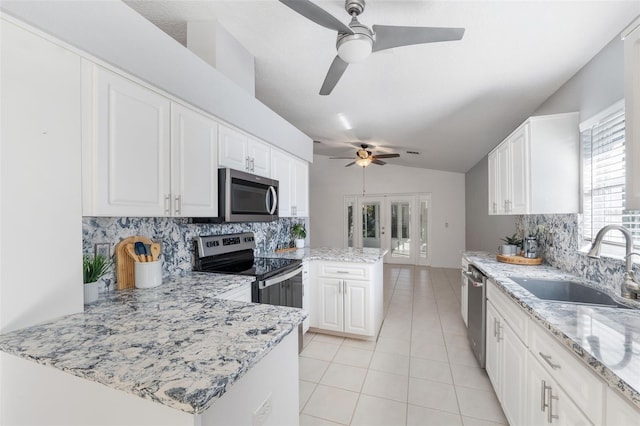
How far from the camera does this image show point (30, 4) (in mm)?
998

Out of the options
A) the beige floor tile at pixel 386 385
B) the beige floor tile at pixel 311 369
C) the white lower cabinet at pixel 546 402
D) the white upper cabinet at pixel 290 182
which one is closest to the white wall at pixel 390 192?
the white upper cabinet at pixel 290 182

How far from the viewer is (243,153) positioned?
235cm

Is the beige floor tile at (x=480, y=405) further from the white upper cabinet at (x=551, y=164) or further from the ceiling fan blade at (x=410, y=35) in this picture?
the ceiling fan blade at (x=410, y=35)

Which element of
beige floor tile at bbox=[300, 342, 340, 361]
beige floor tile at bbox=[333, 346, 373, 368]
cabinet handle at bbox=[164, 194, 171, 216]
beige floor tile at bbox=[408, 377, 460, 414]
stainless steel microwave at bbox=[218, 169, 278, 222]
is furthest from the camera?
beige floor tile at bbox=[300, 342, 340, 361]

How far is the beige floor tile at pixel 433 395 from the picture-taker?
195 centimetres

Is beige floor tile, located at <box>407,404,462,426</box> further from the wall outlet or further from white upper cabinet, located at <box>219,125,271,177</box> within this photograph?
white upper cabinet, located at <box>219,125,271,177</box>

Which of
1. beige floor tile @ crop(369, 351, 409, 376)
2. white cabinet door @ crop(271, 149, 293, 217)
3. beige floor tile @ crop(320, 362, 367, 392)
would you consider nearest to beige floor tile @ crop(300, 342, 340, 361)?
beige floor tile @ crop(320, 362, 367, 392)

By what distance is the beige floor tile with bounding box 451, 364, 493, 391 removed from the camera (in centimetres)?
215

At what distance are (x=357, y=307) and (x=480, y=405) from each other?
4.13 feet

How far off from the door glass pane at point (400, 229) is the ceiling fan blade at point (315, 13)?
635cm

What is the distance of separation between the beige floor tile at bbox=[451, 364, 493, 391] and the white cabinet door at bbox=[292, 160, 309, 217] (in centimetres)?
227

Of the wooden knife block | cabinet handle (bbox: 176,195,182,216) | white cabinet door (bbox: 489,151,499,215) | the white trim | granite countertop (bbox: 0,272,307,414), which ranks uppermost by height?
the white trim

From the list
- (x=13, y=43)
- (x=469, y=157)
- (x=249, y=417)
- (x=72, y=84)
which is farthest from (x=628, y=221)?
(x=469, y=157)

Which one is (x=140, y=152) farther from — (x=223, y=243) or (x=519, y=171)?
(x=519, y=171)
